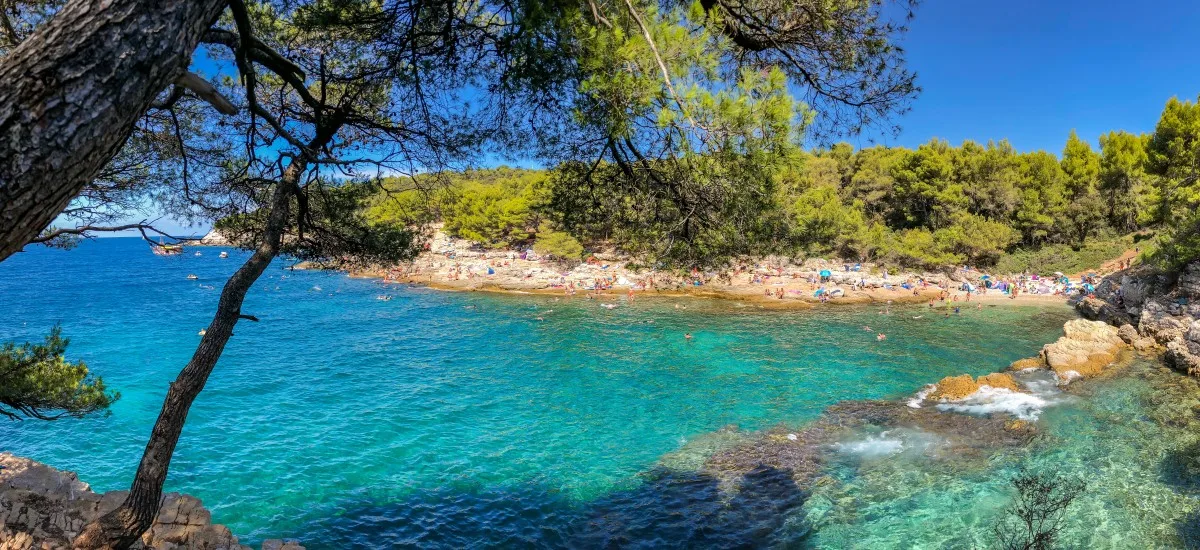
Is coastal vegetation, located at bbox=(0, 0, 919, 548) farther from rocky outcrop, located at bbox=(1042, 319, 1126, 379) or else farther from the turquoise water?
rocky outcrop, located at bbox=(1042, 319, 1126, 379)

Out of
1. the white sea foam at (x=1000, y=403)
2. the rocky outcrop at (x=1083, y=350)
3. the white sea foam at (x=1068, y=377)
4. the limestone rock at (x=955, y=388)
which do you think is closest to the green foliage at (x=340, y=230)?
the white sea foam at (x=1000, y=403)

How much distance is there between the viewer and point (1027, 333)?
23.7 metres

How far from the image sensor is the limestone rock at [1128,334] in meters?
19.9

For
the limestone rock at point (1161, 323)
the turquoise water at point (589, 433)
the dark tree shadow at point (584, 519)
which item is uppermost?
the limestone rock at point (1161, 323)

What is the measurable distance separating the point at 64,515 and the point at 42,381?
5.19 ft

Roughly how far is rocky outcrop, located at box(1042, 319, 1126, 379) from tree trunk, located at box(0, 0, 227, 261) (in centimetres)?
2125

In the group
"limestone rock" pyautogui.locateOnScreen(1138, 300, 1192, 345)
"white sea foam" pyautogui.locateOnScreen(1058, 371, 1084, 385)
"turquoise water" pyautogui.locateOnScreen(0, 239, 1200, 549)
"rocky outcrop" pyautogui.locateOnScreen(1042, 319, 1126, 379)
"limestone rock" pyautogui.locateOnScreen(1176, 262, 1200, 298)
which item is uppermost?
"limestone rock" pyautogui.locateOnScreen(1176, 262, 1200, 298)

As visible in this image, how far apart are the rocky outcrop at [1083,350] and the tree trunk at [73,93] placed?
2125 cm

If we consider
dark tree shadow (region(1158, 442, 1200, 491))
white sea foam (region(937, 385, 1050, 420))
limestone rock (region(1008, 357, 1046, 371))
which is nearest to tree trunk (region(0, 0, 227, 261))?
dark tree shadow (region(1158, 442, 1200, 491))

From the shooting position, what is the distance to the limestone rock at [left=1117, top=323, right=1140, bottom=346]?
65.1 ft

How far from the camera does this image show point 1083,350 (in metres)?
18.0

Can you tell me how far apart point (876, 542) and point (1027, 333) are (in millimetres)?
19864

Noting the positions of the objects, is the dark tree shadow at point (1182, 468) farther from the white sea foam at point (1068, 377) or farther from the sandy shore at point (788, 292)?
the sandy shore at point (788, 292)

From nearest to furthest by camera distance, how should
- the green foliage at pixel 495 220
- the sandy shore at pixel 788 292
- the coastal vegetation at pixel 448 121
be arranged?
the coastal vegetation at pixel 448 121
the sandy shore at pixel 788 292
the green foliage at pixel 495 220
